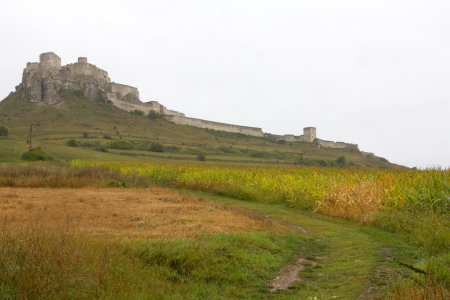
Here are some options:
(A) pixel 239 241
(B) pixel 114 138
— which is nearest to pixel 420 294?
(A) pixel 239 241

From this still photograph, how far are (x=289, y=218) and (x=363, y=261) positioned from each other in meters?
7.99

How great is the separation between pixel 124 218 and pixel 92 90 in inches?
4505

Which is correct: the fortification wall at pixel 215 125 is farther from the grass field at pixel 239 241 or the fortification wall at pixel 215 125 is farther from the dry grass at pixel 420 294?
the dry grass at pixel 420 294

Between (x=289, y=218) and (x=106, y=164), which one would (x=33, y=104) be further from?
(x=289, y=218)

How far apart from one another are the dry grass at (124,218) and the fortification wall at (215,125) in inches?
4441

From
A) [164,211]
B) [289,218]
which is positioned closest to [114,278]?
[164,211]

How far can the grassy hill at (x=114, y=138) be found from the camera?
71.1m

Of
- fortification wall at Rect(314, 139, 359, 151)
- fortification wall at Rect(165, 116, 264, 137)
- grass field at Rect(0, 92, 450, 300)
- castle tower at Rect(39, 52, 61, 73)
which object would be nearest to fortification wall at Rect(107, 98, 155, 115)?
fortification wall at Rect(165, 116, 264, 137)

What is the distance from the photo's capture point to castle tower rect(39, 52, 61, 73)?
395 feet

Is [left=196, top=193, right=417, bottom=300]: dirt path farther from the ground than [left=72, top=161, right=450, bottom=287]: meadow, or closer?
closer

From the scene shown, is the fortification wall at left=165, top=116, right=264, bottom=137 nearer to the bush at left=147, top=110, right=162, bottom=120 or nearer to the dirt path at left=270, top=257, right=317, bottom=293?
the bush at left=147, top=110, right=162, bottom=120

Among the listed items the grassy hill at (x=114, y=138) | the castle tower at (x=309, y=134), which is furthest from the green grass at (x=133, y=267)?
the castle tower at (x=309, y=134)

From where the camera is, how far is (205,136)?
11606 cm

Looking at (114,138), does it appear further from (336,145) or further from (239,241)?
(239,241)
